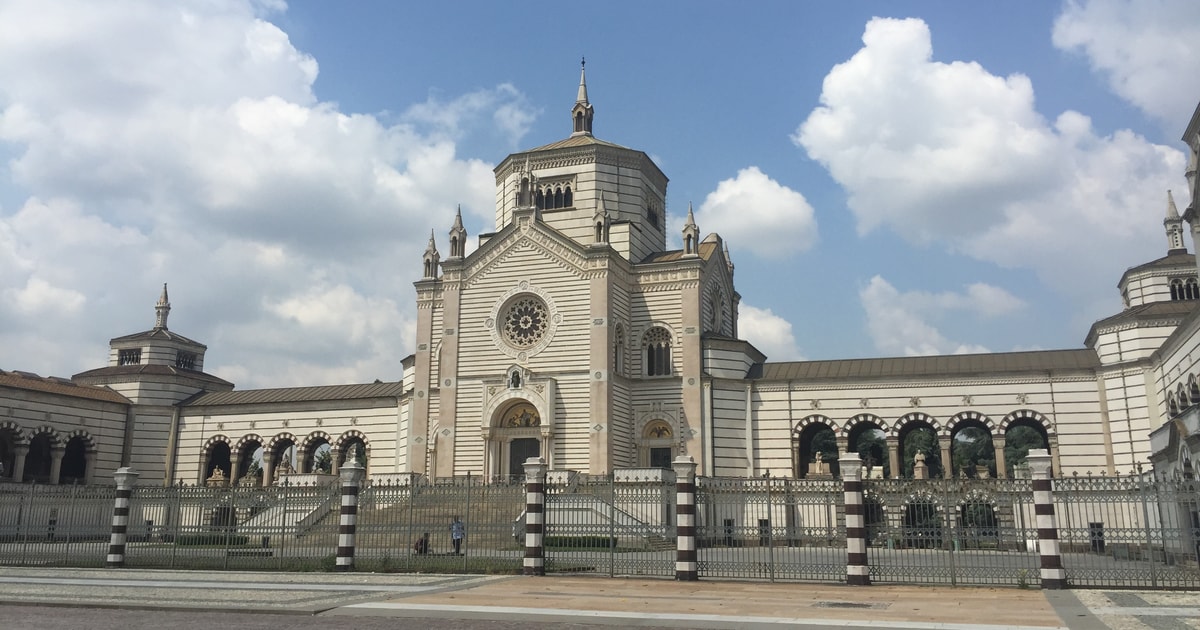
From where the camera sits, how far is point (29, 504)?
82.1 feet

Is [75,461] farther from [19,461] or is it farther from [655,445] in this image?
[655,445]

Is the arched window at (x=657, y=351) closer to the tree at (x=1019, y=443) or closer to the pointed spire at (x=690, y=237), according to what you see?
the pointed spire at (x=690, y=237)

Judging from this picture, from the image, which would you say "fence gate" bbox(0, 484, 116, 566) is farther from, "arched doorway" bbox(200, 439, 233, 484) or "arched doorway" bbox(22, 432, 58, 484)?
"arched doorway" bbox(22, 432, 58, 484)

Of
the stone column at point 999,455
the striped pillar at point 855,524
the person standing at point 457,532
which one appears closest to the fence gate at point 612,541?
the person standing at point 457,532

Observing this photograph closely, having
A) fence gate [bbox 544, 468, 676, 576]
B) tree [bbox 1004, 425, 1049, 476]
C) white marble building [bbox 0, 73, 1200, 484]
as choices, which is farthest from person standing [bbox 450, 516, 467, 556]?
tree [bbox 1004, 425, 1049, 476]

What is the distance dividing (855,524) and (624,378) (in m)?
23.2

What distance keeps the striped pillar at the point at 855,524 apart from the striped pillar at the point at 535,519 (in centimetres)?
640

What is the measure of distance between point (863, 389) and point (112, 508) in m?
28.7

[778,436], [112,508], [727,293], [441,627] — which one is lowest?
[441,627]

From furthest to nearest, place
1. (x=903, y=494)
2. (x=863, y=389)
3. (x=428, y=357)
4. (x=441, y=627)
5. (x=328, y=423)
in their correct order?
(x=328, y=423) < (x=428, y=357) < (x=863, y=389) < (x=903, y=494) < (x=441, y=627)

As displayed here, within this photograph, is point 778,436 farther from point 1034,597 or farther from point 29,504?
point 29,504

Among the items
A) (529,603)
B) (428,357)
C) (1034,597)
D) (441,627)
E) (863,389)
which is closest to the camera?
(441,627)

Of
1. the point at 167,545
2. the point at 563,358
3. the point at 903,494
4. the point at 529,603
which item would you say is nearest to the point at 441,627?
the point at 529,603

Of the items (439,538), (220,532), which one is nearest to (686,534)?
(439,538)
